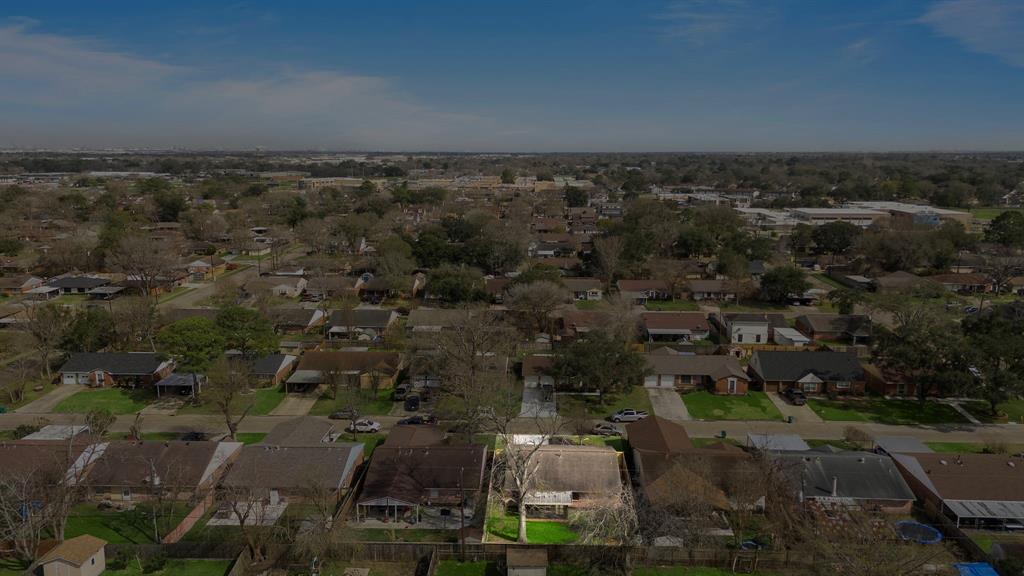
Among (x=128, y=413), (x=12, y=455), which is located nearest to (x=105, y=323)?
(x=128, y=413)

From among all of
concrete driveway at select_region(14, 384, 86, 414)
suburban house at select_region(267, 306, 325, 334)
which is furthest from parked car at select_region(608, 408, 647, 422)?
concrete driveway at select_region(14, 384, 86, 414)

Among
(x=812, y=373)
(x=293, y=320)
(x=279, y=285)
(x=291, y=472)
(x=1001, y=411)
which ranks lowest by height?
(x=1001, y=411)

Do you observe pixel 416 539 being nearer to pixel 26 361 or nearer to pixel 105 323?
pixel 105 323

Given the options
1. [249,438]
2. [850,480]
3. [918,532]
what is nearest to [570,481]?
[850,480]

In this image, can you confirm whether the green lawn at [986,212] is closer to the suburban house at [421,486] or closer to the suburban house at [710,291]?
the suburban house at [710,291]

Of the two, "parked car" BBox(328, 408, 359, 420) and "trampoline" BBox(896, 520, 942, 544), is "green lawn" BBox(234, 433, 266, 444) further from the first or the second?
"trampoline" BBox(896, 520, 942, 544)

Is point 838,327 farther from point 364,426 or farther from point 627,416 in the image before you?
point 364,426
